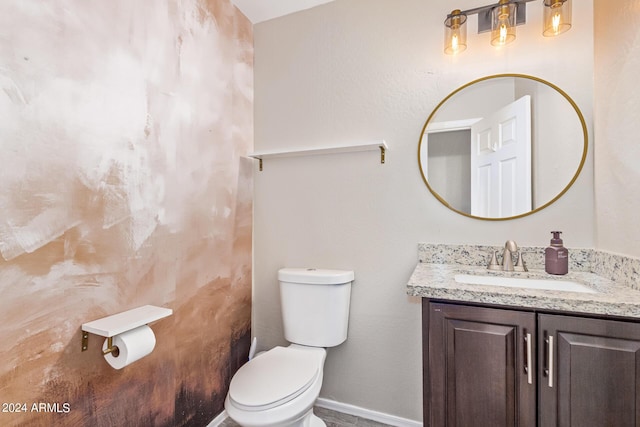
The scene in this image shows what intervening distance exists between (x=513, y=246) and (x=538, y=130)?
60 centimetres

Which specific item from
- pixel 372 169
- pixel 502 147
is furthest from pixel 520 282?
pixel 372 169

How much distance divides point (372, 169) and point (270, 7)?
126cm

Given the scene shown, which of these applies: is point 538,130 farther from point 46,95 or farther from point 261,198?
point 46,95

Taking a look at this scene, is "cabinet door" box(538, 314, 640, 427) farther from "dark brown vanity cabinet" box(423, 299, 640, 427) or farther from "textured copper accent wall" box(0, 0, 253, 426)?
"textured copper accent wall" box(0, 0, 253, 426)

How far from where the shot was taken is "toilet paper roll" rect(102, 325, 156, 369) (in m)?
1.06

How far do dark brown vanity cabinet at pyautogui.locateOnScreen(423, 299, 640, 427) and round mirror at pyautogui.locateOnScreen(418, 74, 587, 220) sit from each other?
2.10ft

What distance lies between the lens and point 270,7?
75.3 inches

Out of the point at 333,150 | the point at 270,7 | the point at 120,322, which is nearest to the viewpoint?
the point at 120,322

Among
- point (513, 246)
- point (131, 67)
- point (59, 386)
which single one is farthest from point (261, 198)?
point (513, 246)

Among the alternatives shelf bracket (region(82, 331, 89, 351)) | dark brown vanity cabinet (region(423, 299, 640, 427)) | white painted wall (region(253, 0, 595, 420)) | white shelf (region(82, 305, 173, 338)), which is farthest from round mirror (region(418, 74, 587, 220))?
shelf bracket (region(82, 331, 89, 351))

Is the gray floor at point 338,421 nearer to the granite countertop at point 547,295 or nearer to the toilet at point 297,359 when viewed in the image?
the toilet at point 297,359

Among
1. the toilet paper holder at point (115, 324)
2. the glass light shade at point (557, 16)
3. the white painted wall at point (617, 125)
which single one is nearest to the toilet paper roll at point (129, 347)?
the toilet paper holder at point (115, 324)

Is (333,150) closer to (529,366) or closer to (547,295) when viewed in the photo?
(547,295)

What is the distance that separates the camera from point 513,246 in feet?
4.68
